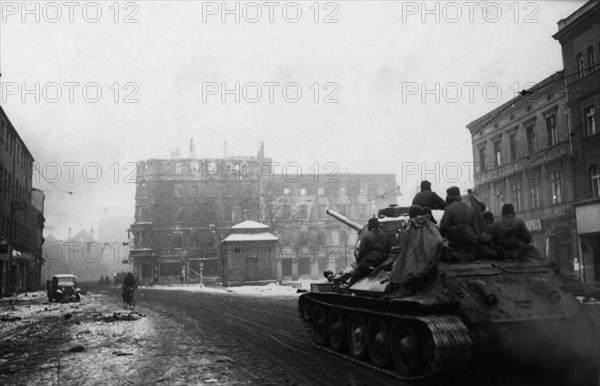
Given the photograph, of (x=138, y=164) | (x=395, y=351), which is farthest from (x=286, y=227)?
(x=395, y=351)

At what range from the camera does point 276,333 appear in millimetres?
12680

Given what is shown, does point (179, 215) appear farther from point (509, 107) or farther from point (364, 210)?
point (509, 107)

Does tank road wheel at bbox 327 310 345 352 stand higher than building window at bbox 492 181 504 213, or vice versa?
building window at bbox 492 181 504 213

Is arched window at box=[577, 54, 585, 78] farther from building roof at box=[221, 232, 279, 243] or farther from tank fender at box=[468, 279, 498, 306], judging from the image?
building roof at box=[221, 232, 279, 243]

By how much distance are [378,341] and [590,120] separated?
71.4 ft

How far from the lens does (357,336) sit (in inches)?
352

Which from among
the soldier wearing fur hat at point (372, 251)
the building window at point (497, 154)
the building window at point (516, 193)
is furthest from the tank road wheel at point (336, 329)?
the building window at point (497, 154)

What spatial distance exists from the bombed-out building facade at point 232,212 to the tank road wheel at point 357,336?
55938 millimetres

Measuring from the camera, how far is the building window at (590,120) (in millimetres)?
25031

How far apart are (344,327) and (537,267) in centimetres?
350

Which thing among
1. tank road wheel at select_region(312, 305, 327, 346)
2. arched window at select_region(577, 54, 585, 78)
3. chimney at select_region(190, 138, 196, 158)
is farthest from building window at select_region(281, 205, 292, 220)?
tank road wheel at select_region(312, 305, 327, 346)

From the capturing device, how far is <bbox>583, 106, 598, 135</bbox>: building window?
2503cm

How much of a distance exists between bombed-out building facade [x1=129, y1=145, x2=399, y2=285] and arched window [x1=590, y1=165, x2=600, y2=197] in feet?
136

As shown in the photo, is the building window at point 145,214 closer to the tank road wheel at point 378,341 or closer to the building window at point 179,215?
the building window at point 179,215
